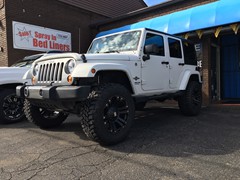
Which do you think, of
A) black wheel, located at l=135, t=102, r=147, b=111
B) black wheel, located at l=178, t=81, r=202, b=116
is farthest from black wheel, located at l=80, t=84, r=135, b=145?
black wheel, located at l=135, t=102, r=147, b=111

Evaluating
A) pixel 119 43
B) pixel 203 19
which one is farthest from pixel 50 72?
pixel 203 19

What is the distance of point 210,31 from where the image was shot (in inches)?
329

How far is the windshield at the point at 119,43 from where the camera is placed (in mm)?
5171

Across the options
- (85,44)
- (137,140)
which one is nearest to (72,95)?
(137,140)

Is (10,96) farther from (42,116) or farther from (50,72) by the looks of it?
(50,72)

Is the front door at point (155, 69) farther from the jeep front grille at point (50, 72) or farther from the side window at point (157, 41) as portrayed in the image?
the jeep front grille at point (50, 72)

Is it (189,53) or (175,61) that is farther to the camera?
(189,53)

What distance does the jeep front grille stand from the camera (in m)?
4.20

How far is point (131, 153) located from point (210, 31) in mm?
6045

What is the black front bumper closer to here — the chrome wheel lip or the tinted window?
the chrome wheel lip

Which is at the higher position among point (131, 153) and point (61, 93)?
point (61, 93)

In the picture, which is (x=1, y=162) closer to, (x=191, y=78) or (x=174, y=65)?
(x=174, y=65)

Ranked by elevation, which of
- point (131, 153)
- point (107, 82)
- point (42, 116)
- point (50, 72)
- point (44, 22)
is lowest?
point (131, 153)

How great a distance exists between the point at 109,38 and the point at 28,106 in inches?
89.2
